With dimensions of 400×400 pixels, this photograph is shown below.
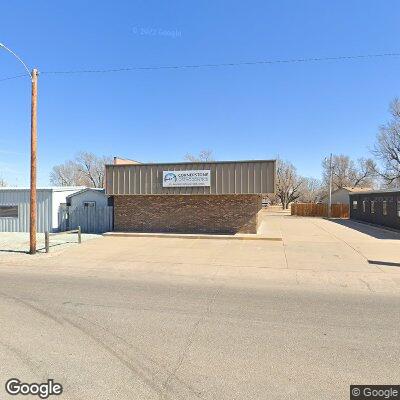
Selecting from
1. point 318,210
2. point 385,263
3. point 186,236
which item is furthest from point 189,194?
point 318,210

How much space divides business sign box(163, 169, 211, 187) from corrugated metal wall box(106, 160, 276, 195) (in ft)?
0.55

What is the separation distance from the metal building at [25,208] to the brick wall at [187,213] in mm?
3856

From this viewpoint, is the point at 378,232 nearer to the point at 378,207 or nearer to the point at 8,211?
the point at 378,207

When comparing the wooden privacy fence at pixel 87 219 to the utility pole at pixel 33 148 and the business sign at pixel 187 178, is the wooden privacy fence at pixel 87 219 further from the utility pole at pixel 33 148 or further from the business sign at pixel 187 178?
the utility pole at pixel 33 148

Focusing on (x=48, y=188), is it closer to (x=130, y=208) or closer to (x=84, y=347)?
(x=130, y=208)

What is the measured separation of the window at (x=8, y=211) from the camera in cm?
1894

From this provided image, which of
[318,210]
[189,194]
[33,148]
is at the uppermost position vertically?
[33,148]

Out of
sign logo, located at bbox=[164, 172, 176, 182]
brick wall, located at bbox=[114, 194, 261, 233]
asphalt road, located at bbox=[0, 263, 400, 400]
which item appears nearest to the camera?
asphalt road, located at bbox=[0, 263, 400, 400]

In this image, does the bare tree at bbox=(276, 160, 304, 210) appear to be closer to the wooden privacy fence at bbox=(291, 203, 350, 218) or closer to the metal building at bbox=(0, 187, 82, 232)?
the wooden privacy fence at bbox=(291, 203, 350, 218)

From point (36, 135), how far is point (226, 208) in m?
9.57

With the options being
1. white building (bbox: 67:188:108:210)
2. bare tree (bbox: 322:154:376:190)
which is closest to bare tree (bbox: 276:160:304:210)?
bare tree (bbox: 322:154:376:190)

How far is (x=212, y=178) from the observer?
15781 millimetres

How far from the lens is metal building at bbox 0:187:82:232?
1842cm

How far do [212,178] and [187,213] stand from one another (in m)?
2.64
